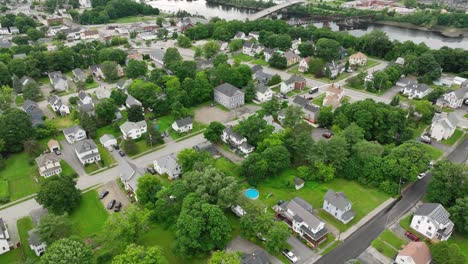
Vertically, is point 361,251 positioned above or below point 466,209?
below

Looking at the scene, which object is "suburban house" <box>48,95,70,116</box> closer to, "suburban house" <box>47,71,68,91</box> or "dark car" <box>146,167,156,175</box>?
"suburban house" <box>47,71,68,91</box>

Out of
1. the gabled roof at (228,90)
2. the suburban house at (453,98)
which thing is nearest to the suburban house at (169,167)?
the gabled roof at (228,90)

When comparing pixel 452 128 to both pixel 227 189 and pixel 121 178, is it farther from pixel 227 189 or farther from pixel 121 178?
pixel 121 178

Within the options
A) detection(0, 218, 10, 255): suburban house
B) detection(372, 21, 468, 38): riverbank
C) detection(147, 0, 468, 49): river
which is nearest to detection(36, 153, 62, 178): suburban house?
detection(0, 218, 10, 255): suburban house

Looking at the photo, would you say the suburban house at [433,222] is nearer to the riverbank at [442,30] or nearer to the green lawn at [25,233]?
the green lawn at [25,233]

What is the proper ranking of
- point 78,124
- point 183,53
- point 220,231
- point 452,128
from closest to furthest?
point 220,231 → point 452,128 → point 78,124 → point 183,53

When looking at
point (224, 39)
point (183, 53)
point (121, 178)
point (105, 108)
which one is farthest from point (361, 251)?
point (224, 39)
